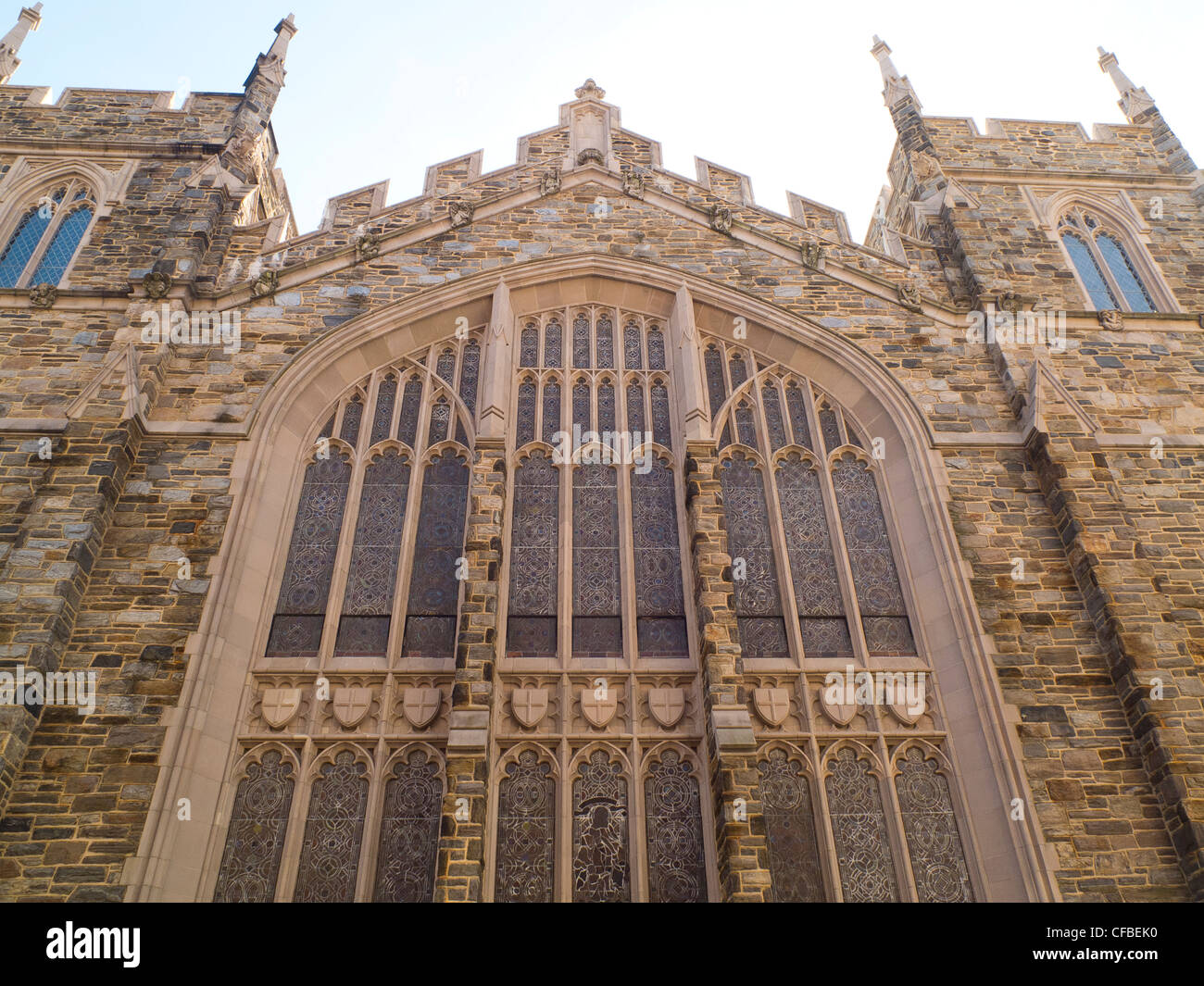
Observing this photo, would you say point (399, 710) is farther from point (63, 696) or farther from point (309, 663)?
point (63, 696)

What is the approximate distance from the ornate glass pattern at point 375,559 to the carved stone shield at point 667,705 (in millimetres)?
2966

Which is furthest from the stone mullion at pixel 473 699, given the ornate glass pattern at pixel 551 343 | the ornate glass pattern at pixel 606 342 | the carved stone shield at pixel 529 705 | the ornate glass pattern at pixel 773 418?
the ornate glass pattern at pixel 773 418

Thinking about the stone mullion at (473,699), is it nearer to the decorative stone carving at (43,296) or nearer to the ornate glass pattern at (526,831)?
the ornate glass pattern at (526,831)

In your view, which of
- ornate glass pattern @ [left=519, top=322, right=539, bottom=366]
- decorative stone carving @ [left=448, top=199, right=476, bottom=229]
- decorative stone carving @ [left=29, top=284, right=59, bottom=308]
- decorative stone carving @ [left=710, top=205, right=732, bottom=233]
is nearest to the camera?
decorative stone carving @ [left=29, top=284, right=59, bottom=308]

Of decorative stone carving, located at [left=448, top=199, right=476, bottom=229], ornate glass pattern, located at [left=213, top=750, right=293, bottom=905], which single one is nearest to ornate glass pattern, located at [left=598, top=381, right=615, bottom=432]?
decorative stone carving, located at [left=448, top=199, right=476, bottom=229]

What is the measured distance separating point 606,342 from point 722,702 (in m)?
6.05

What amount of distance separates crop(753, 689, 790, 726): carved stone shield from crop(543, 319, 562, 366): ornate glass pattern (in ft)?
17.8

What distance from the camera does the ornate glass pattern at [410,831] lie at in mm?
8359

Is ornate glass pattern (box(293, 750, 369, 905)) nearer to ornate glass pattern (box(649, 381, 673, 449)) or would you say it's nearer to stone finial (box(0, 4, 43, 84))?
ornate glass pattern (box(649, 381, 673, 449))

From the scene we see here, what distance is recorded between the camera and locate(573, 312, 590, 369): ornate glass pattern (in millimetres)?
12547

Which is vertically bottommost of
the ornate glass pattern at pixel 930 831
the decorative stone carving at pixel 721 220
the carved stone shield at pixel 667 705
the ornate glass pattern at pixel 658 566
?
the ornate glass pattern at pixel 930 831
